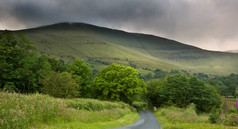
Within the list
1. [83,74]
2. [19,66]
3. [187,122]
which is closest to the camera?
[187,122]

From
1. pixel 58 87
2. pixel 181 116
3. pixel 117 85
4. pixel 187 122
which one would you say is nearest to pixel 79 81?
pixel 117 85

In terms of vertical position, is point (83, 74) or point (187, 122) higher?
point (187, 122)

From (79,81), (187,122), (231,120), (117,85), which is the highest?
(231,120)

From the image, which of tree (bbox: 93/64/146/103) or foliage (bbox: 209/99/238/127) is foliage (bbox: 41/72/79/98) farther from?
foliage (bbox: 209/99/238/127)

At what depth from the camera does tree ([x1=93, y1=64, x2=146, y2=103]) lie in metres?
62.3

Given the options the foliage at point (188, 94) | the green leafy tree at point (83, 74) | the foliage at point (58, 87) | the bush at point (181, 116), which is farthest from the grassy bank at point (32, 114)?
the foliage at point (188, 94)

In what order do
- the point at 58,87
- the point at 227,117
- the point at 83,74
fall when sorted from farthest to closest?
the point at 83,74, the point at 58,87, the point at 227,117

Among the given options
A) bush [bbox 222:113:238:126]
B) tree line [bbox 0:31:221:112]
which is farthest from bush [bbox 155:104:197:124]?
tree line [bbox 0:31:221:112]

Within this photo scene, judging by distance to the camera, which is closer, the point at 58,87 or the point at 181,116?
the point at 181,116

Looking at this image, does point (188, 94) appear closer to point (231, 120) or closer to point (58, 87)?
point (58, 87)

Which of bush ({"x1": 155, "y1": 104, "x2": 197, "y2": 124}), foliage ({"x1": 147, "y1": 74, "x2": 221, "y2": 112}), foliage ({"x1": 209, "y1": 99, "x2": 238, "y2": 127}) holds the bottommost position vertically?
foliage ({"x1": 147, "y1": 74, "x2": 221, "y2": 112})

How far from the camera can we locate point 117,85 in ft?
207

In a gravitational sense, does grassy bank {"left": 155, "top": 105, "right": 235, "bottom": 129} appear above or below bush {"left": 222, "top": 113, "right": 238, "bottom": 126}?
below

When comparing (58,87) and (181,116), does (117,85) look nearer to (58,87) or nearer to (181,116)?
(58,87)
